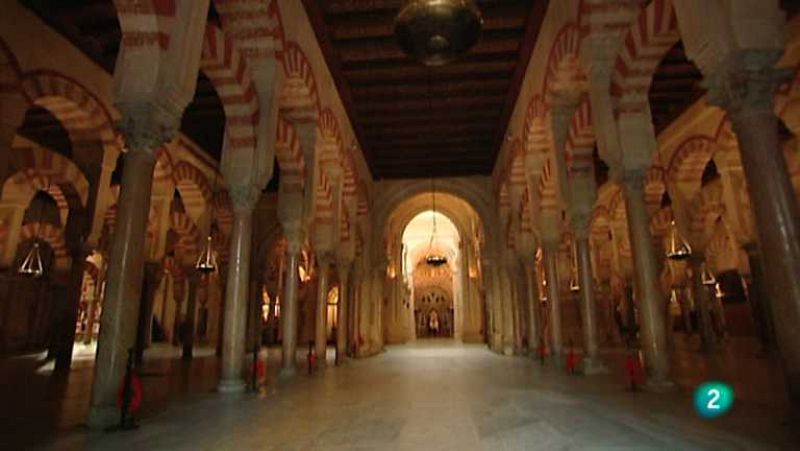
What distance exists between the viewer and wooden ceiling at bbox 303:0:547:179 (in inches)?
269

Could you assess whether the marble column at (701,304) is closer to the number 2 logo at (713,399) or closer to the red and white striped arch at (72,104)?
the number 2 logo at (713,399)

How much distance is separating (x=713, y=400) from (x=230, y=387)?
440 cm

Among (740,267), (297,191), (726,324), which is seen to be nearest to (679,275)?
(740,267)

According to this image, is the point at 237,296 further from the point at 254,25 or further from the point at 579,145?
the point at 579,145

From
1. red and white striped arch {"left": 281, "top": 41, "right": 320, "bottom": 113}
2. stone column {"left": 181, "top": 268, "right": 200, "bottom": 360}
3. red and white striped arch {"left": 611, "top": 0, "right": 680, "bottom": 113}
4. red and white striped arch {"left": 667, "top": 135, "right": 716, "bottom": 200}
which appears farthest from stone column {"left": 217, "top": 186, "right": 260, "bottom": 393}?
red and white striped arch {"left": 667, "top": 135, "right": 716, "bottom": 200}

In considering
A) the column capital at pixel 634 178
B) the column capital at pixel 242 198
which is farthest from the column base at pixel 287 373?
the column capital at pixel 634 178

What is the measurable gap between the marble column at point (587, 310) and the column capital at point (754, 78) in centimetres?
332

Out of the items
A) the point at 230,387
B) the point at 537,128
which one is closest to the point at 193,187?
the point at 230,387

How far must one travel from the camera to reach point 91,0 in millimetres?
5754

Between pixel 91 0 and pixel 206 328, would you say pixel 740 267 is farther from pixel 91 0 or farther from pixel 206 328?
pixel 206 328

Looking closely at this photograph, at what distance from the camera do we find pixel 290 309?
6.58 m

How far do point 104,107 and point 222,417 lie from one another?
5.87m

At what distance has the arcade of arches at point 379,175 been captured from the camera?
319 cm

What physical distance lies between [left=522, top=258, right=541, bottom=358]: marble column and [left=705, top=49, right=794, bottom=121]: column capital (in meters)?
6.87
